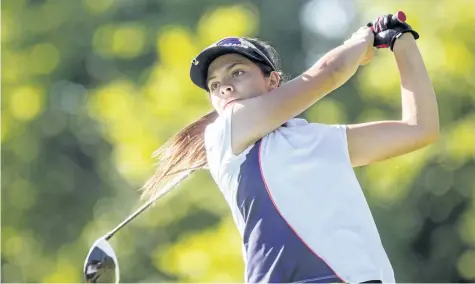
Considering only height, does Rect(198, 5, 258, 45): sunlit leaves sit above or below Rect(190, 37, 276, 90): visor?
above

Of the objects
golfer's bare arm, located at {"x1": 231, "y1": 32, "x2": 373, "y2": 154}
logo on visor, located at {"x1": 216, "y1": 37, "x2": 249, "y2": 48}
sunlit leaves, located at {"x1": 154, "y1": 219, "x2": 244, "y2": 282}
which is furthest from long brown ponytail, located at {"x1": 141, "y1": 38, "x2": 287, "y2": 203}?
sunlit leaves, located at {"x1": 154, "y1": 219, "x2": 244, "y2": 282}

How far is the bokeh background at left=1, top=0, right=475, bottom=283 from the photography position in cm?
1123

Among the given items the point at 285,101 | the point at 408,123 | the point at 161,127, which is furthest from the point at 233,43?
the point at 161,127

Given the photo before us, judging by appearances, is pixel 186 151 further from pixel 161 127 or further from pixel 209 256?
pixel 161 127

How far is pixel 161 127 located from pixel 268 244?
27.5 ft

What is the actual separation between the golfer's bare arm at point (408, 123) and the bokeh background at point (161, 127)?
6.70 meters

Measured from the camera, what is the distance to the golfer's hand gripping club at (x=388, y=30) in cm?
396

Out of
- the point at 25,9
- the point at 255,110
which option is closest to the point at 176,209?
the point at 25,9

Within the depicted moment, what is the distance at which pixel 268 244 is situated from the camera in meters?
3.55

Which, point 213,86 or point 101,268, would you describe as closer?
point 213,86

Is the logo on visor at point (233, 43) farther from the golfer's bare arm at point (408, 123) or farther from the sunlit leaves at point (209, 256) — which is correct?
the sunlit leaves at point (209, 256)

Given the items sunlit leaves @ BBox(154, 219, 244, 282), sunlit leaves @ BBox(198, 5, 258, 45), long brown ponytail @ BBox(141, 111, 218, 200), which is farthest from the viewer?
sunlit leaves @ BBox(198, 5, 258, 45)

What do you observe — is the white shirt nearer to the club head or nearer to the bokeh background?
→ the club head

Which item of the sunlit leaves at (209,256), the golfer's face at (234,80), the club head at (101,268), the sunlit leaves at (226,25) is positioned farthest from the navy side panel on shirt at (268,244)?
the sunlit leaves at (226,25)
